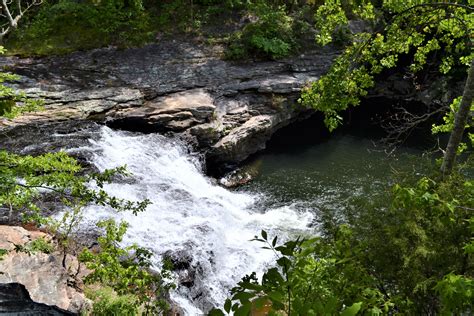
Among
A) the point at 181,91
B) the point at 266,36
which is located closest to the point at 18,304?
the point at 181,91

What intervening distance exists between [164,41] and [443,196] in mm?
15794

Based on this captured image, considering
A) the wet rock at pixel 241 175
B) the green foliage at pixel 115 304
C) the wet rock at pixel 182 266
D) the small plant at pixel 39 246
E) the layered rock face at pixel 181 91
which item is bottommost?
the wet rock at pixel 241 175

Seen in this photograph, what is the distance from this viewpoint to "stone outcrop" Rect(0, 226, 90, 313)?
658cm

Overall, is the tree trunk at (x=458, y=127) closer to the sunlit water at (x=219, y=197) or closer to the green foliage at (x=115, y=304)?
the sunlit water at (x=219, y=197)

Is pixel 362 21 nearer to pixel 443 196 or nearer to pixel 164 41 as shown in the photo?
pixel 164 41

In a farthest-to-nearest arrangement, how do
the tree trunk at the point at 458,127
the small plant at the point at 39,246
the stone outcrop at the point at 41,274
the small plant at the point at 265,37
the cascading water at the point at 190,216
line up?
1. the small plant at the point at 265,37
2. the cascading water at the point at 190,216
3. the small plant at the point at 39,246
4. the stone outcrop at the point at 41,274
5. the tree trunk at the point at 458,127

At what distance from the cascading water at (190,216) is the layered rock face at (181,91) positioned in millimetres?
952

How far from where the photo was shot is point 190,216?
10367mm

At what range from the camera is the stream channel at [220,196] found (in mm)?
8906

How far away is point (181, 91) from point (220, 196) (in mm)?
4707

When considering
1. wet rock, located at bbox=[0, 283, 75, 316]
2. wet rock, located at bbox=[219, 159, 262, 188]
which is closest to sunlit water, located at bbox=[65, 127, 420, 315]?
wet rock, located at bbox=[219, 159, 262, 188]

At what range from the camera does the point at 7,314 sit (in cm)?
512

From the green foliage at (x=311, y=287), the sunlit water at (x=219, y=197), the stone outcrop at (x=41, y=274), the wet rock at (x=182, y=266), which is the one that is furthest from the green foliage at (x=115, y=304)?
the green foliage at (x=311, y=287)

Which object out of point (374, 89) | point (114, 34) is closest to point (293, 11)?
point (374, 89)
